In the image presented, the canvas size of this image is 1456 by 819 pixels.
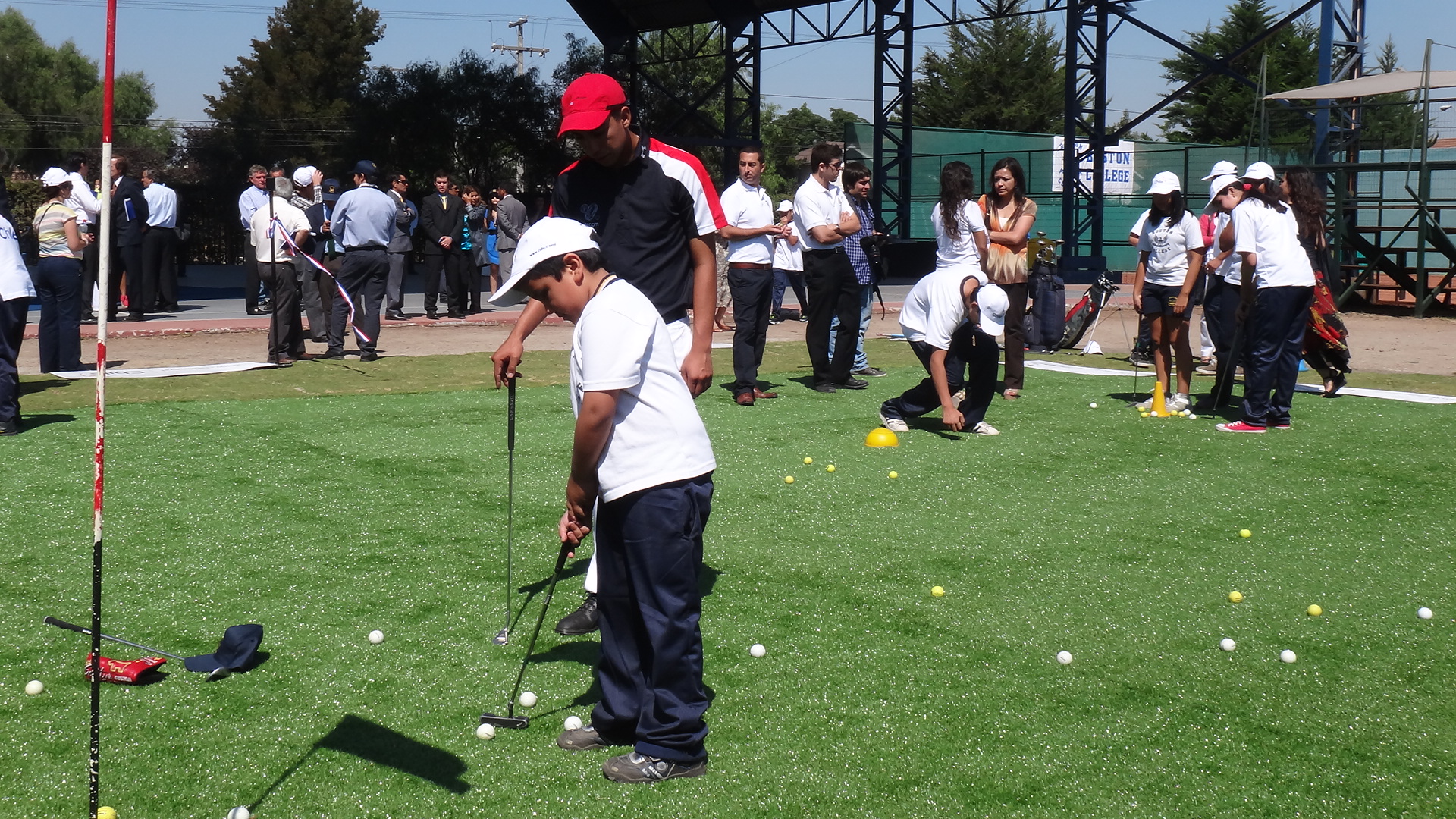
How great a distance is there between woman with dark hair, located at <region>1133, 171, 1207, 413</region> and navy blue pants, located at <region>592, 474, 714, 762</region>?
658cm

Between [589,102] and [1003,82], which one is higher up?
[1003,82]

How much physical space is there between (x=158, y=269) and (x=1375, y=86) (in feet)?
57.3

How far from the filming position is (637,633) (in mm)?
3514

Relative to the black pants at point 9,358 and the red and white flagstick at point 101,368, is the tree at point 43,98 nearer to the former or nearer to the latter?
the black pants at point 9,358

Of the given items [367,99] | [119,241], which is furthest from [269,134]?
[119,241]

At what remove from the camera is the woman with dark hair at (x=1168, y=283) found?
30.0 feet

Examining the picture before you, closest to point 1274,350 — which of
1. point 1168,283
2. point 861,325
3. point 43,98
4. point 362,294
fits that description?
point 1168,283

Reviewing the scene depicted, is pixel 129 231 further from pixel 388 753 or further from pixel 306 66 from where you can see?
pixel 306 66

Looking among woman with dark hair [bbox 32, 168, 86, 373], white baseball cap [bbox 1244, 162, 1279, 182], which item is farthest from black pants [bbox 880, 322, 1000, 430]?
woman with dark hair [bbox 32, 168, 86, 373]

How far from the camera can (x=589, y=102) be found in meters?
4.18

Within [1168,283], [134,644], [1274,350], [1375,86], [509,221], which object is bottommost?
[134,644]

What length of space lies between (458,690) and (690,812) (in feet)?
3.59

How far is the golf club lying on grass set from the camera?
13.4 feet

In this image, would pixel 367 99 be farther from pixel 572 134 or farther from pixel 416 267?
pixel 572 134
